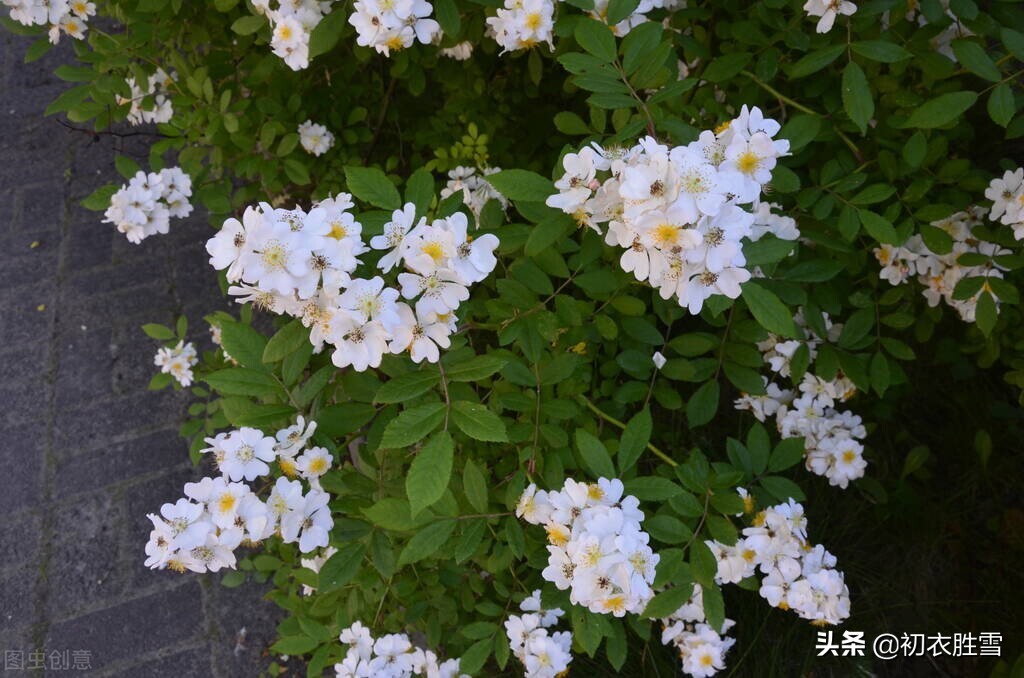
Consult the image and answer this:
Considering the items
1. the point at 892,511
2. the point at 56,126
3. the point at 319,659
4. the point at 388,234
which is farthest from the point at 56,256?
the point at 892,511

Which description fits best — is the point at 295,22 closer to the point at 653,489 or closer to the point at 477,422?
the point at 477,422

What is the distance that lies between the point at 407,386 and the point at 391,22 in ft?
2.33

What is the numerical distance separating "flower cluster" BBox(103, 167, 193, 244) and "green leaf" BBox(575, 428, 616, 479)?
54.3 inches

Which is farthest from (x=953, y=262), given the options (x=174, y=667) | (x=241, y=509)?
(x=174, y=667)

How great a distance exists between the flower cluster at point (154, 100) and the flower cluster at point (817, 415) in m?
1.74

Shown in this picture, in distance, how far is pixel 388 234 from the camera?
1204 mm

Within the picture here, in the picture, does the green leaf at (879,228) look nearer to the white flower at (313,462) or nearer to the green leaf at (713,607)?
the green leaf at (713,607)

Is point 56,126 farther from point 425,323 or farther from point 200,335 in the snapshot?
point 425,323

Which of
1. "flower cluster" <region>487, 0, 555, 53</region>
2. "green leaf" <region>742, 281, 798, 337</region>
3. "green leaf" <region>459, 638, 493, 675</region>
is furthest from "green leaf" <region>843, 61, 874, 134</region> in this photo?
"green leaf" <region>459, 638, 493, 675</region>

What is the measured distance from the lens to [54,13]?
1972 mm

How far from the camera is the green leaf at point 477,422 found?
1174 mm

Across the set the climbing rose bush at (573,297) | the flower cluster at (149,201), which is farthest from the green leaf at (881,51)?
the flower cluster at (149,201)

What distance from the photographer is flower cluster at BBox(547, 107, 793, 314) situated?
1.04 m

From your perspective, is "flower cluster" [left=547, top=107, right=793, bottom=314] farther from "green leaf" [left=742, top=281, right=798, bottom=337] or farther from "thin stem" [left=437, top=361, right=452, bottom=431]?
"thin stem" [left=437, top=361, right=452, bottom=431]
